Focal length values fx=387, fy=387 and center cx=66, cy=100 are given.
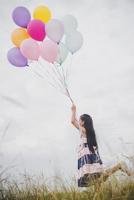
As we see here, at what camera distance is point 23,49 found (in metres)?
5.65

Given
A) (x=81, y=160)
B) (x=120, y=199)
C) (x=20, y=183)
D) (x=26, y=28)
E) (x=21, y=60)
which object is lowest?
(x=120, y=199)

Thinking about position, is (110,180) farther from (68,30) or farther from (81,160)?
(68,30)

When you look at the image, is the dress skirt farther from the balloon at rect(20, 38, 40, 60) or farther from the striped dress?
the balloon at rect(20, 38, 40, 60)

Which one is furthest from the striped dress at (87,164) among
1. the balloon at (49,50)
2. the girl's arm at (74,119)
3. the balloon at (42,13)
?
the balloon at (42,13)

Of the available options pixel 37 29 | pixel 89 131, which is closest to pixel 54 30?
pixel 37 29

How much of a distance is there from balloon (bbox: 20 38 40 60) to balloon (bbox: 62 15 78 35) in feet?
1.65

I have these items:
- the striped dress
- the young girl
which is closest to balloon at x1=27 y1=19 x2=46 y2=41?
the young girl

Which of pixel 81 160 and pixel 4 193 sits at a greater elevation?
pixel 81 160

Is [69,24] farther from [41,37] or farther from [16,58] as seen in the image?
[16,58]

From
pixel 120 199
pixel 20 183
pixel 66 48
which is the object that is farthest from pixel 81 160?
pixel 66 48

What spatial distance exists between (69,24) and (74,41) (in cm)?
27

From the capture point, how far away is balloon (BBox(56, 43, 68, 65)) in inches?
226

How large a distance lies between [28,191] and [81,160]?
2.79 ft

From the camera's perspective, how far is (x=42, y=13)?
5953 millimetres
